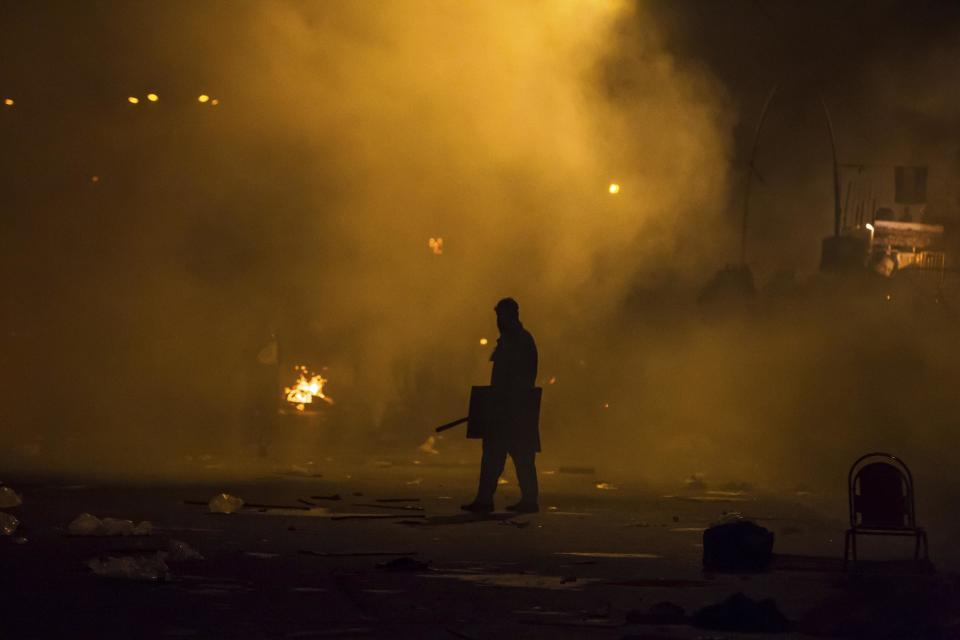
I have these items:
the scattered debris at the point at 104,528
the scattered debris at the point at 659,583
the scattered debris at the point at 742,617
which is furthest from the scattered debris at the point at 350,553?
the scattered debris at the point at 742,617

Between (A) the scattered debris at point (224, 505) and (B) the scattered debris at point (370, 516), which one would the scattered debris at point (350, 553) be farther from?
(A) the scattered debris at point (224, 505)

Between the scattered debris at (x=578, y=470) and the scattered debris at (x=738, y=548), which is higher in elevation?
the scattered debris at (x=578, y=470)

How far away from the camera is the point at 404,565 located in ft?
35.8

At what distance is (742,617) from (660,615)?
0.42 meters

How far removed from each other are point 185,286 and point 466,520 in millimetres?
23309

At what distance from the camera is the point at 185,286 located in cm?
3741

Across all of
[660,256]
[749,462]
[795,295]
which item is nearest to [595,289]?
[660,256]

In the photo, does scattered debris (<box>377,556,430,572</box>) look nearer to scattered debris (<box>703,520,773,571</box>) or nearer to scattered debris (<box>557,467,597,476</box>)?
scattered debris (<box>703,520,773,571</box>)

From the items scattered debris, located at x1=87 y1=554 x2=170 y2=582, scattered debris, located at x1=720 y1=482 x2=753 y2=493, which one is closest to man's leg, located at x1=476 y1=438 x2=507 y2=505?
scattered debris, located at x1=720 y1=482 x2=753 y2=493

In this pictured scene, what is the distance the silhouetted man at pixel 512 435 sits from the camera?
16094 mm

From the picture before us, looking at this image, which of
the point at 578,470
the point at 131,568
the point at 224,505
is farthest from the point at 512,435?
the point at 131,568

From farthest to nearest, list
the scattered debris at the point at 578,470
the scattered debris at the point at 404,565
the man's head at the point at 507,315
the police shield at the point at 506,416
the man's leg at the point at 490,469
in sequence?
the scattered debris at the point at 578,470 < the man's head at the point at 507,315 < the police shield at the point at 506,416 < the man's leg at the point at 490,469 < the scattered debris at the point at 404,565

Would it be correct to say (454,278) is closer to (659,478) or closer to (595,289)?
(595,289)

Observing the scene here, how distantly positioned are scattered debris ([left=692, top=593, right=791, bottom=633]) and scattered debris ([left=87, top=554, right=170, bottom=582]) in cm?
308
